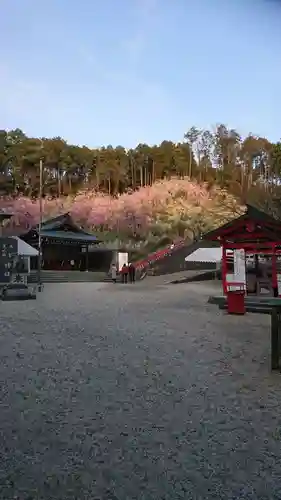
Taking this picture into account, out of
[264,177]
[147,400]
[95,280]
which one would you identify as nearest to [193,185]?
[264,177]

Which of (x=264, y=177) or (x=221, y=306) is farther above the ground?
(x=264, y=177)

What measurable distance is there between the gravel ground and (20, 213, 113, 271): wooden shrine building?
2548cm

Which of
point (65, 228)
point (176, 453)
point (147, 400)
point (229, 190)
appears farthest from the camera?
point (229, 190)

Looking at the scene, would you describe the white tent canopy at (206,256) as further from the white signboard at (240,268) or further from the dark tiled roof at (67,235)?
the dark tiled roof at (67,235)

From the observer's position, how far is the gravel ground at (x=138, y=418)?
2.37 metres

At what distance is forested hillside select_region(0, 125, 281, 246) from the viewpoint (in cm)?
3753

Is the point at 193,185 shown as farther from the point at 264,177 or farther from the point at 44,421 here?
the point at 44,421

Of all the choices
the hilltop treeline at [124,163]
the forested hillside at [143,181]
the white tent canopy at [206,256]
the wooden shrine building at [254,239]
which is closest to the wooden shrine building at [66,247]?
the forested hillside at [143,181]

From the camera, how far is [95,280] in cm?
2917

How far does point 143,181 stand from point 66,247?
771 inches

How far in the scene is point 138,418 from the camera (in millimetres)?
3379

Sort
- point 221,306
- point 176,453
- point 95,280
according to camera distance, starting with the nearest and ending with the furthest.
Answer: point 176,453 → point 221,306 → point 95,280

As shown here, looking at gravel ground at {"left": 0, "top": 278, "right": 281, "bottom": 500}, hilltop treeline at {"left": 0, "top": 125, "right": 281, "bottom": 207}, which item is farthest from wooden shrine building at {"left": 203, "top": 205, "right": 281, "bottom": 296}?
hilltop treeline at {"left": 0, "top": 125, "right": 281, "bottom": 207}

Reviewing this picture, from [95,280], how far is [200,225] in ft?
36.8
